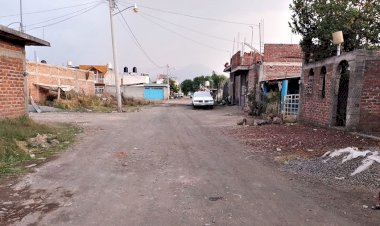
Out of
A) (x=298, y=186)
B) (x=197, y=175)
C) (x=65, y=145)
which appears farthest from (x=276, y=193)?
(x=65, y=145)

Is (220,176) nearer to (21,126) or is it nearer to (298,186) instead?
(298,186)

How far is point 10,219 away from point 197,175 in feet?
11.0

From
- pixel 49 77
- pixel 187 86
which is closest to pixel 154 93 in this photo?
pixel 49 77

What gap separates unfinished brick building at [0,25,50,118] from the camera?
1037 centimetres

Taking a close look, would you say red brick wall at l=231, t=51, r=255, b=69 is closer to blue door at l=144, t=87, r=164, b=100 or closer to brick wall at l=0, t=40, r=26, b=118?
brick wall at l=0, t=40, r=26, b=118

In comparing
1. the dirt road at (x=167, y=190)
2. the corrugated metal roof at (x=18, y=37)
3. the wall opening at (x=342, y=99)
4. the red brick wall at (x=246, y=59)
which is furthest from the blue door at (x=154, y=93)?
the dirt road at (x=167, y=190)

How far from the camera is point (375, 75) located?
35.8ft

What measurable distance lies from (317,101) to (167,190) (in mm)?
9852

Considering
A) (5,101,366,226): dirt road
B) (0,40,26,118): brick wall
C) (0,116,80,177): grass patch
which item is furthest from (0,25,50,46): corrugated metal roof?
(5,101,366,226): dirt road

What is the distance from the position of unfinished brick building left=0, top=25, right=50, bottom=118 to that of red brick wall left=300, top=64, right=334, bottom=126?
10.5 m

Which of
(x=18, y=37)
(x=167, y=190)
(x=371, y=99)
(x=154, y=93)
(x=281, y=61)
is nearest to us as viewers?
(x=167, y=190)

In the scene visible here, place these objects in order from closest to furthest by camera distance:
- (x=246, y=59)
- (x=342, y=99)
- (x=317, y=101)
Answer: (x=342, y=99) < (x=317, y=101) < (x=246, y=59)

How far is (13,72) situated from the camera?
11.1 metres

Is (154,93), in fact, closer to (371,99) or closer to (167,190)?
(371,99)
